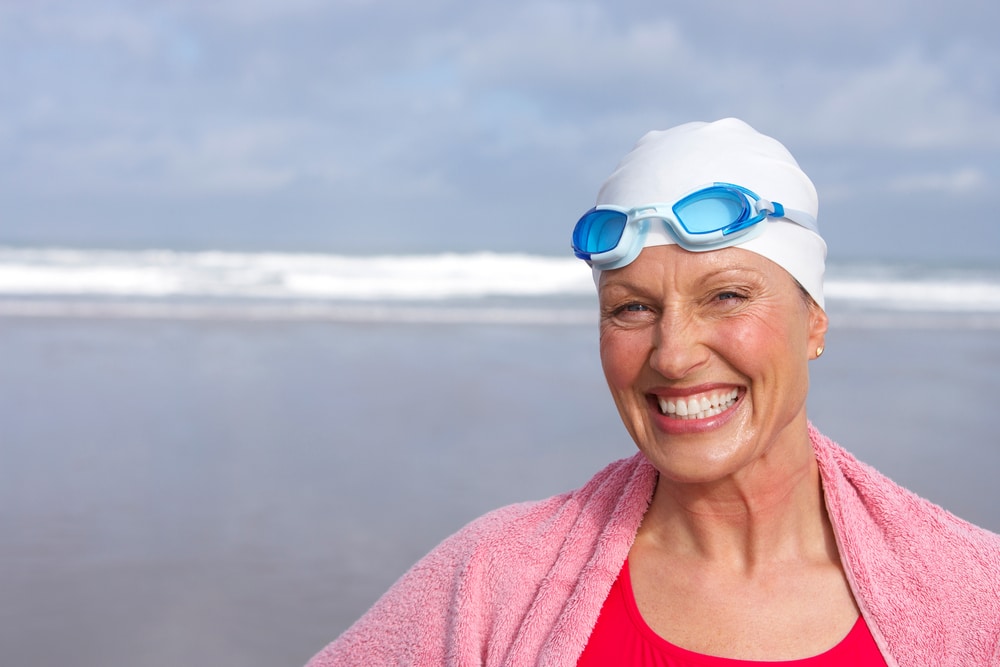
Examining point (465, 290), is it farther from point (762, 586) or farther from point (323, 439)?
point (762, 586)

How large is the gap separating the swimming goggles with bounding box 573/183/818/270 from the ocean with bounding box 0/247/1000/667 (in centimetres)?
264

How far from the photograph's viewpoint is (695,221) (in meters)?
1.87

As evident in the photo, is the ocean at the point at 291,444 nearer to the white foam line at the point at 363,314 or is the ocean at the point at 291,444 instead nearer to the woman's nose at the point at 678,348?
the white foam line at the point at 363,314

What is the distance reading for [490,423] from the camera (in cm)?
725

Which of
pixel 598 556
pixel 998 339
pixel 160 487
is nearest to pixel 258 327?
pixel 160 487

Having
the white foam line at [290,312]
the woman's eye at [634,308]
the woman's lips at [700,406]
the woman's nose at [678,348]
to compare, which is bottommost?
the woman's lips at [700,406]

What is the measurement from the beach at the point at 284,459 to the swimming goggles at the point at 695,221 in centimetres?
265

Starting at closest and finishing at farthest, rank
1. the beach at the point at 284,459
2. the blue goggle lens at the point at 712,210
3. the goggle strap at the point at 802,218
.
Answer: the blue goggle lens at the point at 712,210, the goggle strap at the point at 802,218, the beach at the point at 284,459

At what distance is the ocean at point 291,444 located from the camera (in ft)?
14.3

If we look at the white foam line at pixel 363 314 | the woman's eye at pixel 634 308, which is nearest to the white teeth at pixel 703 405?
the woman's eye at pixel 634 308

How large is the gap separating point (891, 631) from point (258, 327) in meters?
10.9

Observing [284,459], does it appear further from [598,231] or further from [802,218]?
[802,218]

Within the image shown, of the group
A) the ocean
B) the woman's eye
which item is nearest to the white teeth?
the woman's eye

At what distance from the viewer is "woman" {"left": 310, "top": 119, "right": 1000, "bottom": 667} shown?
1.92 metres
